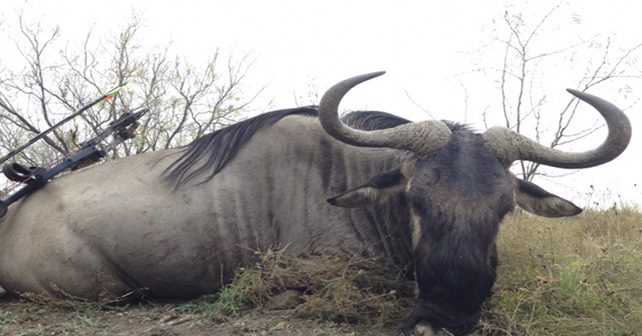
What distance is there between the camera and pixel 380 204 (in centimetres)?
523

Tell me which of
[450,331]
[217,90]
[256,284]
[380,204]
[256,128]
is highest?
[217,90]

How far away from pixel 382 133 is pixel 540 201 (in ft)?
3.85

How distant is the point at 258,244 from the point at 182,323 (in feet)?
3.27

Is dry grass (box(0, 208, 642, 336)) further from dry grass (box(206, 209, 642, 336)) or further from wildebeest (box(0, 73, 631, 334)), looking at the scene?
wildebeest (box(0, 73, 631, 334))

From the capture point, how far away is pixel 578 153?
4.88m

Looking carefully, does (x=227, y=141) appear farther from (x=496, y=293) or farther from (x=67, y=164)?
(x=496, y=293)

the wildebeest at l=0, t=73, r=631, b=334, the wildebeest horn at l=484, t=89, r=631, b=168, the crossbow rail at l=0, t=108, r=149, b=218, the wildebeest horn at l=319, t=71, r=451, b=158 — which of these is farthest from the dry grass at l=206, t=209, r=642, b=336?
the crossbow rail at l=0, t=108, r=149, b=218

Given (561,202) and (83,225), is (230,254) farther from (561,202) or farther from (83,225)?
(561,202)

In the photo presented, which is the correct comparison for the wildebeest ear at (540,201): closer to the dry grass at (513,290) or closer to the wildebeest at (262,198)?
the wildebeest at (262,198)

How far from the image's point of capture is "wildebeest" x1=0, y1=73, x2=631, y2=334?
4.75 m

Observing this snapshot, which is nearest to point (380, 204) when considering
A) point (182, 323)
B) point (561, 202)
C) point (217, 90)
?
point (561, 202)

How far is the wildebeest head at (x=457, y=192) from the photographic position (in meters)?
4.09

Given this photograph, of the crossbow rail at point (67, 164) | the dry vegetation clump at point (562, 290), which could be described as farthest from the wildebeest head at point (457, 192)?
the crossbow rail at point (67, 164)

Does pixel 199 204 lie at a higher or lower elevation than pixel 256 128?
lower
